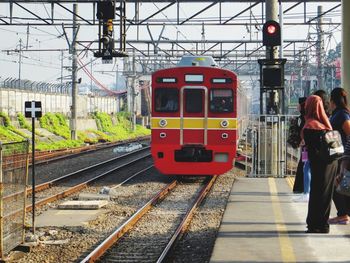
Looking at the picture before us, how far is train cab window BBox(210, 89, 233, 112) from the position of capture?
16203 millimetres

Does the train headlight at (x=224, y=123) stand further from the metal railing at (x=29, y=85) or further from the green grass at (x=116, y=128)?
the green grass at (x=116, y=128)

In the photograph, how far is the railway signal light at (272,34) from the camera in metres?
13.4

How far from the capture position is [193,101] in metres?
16.2

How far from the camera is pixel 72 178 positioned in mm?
18406

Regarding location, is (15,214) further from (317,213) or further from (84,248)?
(317,213)

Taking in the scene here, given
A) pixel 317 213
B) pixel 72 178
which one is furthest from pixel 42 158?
pixel 317 213

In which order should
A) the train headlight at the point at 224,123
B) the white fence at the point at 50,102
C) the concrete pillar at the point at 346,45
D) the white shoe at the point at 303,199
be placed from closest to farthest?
the concrete pillar at the point at 346,45
the white shoe at the point at 303,199
the train headlight at the point at 224,123
the white fence at the point at 50,102

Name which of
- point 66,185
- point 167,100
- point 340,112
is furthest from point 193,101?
point 340,112

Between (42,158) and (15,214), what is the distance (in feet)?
58.1

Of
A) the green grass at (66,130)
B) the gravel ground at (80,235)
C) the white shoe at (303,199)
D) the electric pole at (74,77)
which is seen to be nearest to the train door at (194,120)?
the gravel ground at (80,235)

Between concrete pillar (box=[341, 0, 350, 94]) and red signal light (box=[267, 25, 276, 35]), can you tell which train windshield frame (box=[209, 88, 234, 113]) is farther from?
concrete pillar (box=[341, 0, 350, 94])

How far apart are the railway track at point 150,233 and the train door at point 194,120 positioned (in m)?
2.06

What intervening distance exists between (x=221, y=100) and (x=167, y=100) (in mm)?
1381

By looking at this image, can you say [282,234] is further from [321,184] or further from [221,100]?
[221,100]
